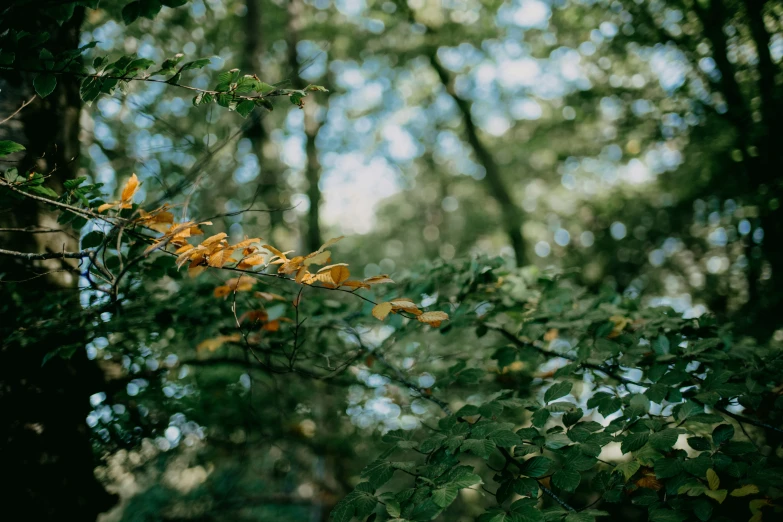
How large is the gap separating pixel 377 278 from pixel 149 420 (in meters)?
2.00

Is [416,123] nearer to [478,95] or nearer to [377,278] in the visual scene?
[478,95]

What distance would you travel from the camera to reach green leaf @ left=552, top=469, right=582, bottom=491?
1.21m

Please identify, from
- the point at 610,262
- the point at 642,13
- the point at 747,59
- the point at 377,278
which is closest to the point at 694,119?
the point at 747,59

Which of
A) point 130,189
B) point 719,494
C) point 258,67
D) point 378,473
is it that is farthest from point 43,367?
point 258,67

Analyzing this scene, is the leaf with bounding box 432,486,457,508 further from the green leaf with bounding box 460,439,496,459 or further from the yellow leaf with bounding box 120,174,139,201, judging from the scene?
the yellow leaf with bounding box 120,174,139,201

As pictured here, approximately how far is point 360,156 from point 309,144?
13.8ft

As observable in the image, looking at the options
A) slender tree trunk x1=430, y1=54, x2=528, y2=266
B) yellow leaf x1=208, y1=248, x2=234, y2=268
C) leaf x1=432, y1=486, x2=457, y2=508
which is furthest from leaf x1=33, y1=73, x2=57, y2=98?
slender tree trunk x1=430, y1=54, x2=528, y2=266

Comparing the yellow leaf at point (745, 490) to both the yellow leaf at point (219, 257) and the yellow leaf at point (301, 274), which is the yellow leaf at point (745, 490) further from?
the yellow leaf at point (219, 257)

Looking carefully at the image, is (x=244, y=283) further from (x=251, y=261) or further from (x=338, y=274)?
(x=338, y=274)

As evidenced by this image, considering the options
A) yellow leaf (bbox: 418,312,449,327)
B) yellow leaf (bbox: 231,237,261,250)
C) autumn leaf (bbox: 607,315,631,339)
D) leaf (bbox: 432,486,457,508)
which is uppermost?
yellow leaf (bbox: 231,237,261,250)

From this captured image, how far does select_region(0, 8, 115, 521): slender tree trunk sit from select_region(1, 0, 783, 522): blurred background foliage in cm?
18

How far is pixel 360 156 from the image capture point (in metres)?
10.6

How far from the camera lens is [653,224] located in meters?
6.82

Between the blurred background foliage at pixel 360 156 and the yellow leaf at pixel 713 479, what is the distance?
1.02m
